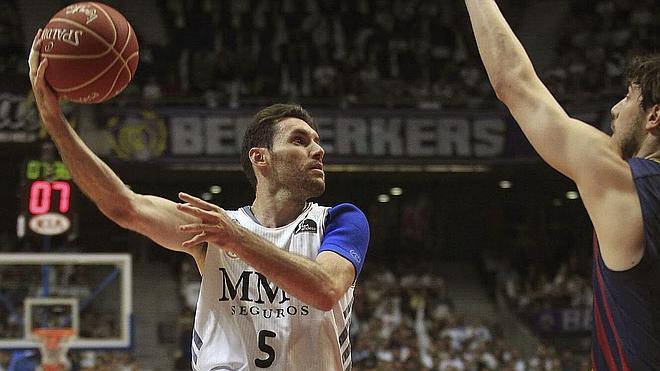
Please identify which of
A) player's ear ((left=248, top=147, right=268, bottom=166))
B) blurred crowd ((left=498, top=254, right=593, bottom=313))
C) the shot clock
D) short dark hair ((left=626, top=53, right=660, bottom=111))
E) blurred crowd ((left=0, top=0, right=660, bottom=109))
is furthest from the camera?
blurred crowd ((left=0, top=0, right=660, bottom=109))

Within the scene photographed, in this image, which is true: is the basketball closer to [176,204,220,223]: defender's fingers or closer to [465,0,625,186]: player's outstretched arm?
[176,204,220,223]: defender's fingers

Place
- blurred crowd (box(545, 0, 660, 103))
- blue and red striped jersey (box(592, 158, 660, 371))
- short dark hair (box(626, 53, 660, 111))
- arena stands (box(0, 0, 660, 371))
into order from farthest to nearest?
1. blurred crowd (box(545, 0, 660, 103))
2. arena stands (box(0, 0, 660, 371))
3. short dark hair (box(626, 53, 660, 111))
4. blue and red striped jersey (box(592, 158, 660, 371))

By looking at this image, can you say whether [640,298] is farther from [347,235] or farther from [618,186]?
[347,235]

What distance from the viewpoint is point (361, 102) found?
17609mm

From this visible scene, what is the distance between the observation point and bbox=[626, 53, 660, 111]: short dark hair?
2797 millimetres

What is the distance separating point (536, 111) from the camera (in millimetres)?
2863

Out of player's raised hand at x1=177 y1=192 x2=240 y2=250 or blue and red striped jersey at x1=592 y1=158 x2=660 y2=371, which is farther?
player's raised hand at x1=177 y1=192 x2=240 y2=250

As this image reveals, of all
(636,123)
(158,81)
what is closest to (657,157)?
(636,123)

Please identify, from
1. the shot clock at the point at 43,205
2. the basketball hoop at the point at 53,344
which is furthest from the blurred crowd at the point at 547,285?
the basketball hoop at the point at 53,344

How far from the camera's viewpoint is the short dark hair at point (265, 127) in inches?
161

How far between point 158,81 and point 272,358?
51.2 ft

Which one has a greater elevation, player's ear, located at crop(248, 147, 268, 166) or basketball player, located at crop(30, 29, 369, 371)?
player's ear, located at crop(248, 147, 268, 166)

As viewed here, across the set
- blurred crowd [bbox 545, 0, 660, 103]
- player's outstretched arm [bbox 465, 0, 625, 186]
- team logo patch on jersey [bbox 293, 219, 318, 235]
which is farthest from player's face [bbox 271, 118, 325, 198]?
blurred crowd [bbox 545, 0, 660, 103]

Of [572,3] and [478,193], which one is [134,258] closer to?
[478,193]
